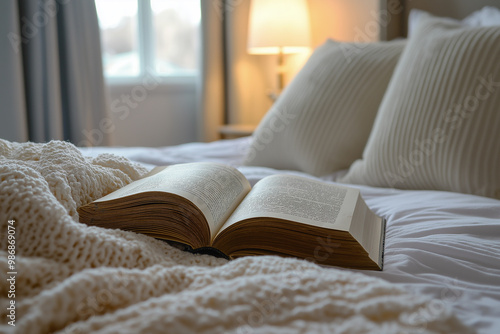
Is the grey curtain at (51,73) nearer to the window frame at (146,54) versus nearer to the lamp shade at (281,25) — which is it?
the window frame at (146,54)

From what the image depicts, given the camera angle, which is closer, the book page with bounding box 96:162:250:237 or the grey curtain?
the book page with bounding box 96:162:250:237

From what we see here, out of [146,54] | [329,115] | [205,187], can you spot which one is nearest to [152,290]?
[205,187]

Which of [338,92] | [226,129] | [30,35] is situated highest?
[30,35]

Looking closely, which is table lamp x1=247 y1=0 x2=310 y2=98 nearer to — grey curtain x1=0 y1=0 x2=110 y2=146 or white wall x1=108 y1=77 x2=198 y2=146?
white wall x1=108 y1=77 x2=198 y2=146

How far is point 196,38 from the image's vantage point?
10.3 ft

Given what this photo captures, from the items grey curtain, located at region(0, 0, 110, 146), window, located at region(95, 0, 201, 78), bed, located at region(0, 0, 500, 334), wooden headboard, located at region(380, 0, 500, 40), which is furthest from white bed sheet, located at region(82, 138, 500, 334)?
window, located at region(95, 0, 201, 78)

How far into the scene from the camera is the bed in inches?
17.4

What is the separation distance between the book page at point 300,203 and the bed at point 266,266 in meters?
0.08

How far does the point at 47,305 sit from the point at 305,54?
2532 mm

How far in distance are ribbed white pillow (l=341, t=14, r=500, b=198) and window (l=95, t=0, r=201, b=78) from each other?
195 centimetres

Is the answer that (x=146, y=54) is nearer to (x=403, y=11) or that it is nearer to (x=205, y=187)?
(x=403, y=11)

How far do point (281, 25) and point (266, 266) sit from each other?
2159mm

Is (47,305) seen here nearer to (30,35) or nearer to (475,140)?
(475,140)

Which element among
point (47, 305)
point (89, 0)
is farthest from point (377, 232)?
point (89, 0)
